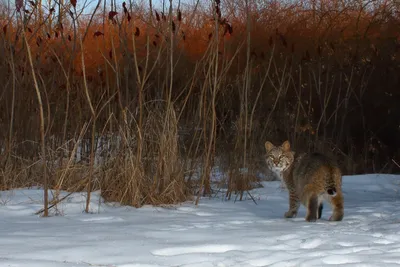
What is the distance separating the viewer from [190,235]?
4.50m

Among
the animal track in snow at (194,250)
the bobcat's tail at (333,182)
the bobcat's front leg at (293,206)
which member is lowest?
the animal track in snow at (194,250)

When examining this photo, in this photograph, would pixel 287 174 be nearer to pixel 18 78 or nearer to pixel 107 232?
pixel 107 232

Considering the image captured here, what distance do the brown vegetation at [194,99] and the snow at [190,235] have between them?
382 millimetres

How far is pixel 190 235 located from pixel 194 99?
16.9 feet

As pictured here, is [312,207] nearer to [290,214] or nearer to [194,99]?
[290,214]

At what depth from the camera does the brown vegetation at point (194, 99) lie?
6227 mm

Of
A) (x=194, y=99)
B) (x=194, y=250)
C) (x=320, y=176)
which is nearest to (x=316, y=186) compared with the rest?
A: (x=320, y=176)

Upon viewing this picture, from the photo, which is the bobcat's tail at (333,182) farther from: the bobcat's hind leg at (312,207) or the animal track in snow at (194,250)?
the animal track in snow at (194,250)

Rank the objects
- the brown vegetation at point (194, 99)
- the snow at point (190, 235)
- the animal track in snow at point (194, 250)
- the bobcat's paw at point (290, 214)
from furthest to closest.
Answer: the brown vegetation at point (194, 99)
the bobcat's paw at point (290, 214)
the animal track in snow at point (194, 250)
the snow at point (190, 235)

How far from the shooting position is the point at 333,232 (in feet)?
15.8

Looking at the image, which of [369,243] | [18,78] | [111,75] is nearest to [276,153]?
[369,243]

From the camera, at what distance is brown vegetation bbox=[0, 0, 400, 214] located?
6.23 m

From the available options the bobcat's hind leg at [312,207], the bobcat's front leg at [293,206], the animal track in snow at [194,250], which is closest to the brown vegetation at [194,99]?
the bobcat's front leg at [293,206]

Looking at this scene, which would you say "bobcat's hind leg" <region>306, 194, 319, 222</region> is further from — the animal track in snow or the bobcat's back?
the animal track in snow
